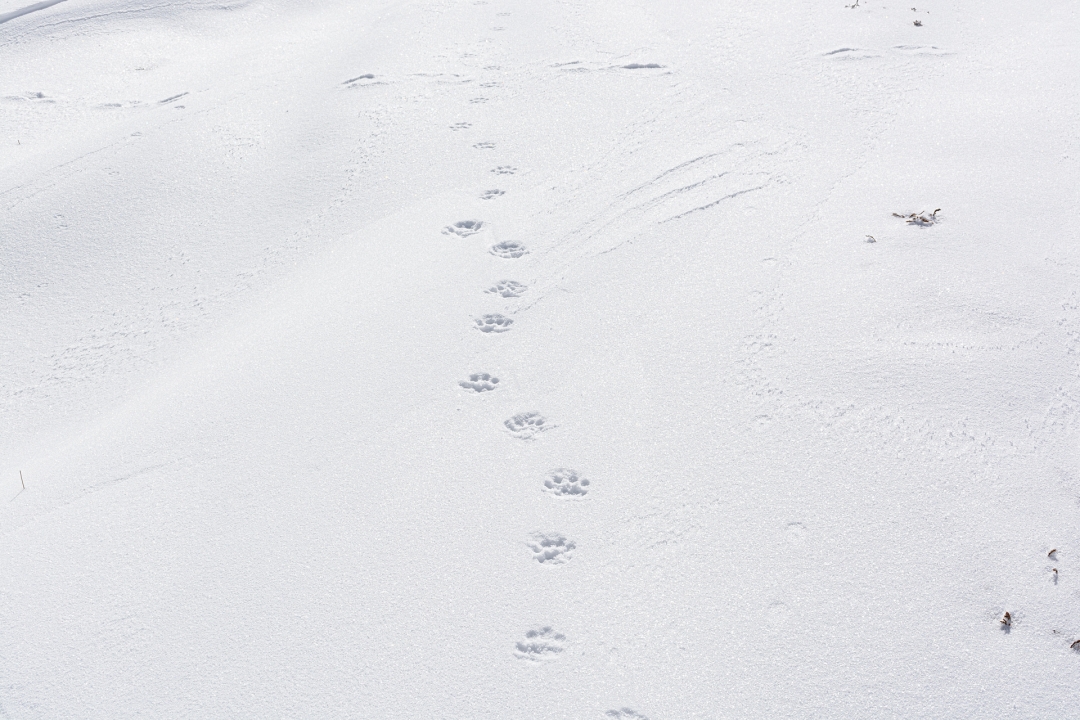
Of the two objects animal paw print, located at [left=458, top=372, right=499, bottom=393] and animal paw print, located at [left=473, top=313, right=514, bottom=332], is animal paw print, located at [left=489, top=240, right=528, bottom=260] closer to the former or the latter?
animal paw print, located at [left=473, top=313, right=514, bottom=332]

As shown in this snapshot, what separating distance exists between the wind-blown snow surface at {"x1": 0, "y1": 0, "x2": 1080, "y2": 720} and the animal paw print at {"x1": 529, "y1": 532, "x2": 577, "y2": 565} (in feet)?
0.06

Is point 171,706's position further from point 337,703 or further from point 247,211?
point 247,211

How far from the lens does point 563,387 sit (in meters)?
3.12

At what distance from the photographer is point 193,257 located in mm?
4043

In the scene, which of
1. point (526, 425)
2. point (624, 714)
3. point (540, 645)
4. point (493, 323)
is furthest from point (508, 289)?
point (624, 714)

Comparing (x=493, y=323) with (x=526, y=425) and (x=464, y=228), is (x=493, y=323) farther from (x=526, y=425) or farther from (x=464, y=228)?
(x=464, y=228)

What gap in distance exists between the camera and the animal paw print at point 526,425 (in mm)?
2951

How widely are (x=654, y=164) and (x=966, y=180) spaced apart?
4.65ft

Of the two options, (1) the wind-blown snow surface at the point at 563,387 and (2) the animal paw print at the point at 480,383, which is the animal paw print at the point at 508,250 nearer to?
(1) the wind-blown snow surface at the point at 563,387

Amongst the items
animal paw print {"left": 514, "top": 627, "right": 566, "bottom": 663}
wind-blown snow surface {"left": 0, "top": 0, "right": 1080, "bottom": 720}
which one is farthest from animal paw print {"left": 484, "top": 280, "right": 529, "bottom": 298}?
animal paw print {"left": 514, "top": 627, "right": 566, "bottom": 663}

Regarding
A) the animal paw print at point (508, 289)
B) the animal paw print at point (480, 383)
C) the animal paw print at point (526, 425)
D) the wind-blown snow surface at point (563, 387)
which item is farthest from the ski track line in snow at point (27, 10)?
the animal paw print at point (526, 425)

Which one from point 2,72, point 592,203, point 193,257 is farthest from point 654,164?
point 2,72

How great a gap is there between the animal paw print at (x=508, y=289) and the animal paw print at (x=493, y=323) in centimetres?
14

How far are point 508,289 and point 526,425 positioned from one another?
2.68ft
